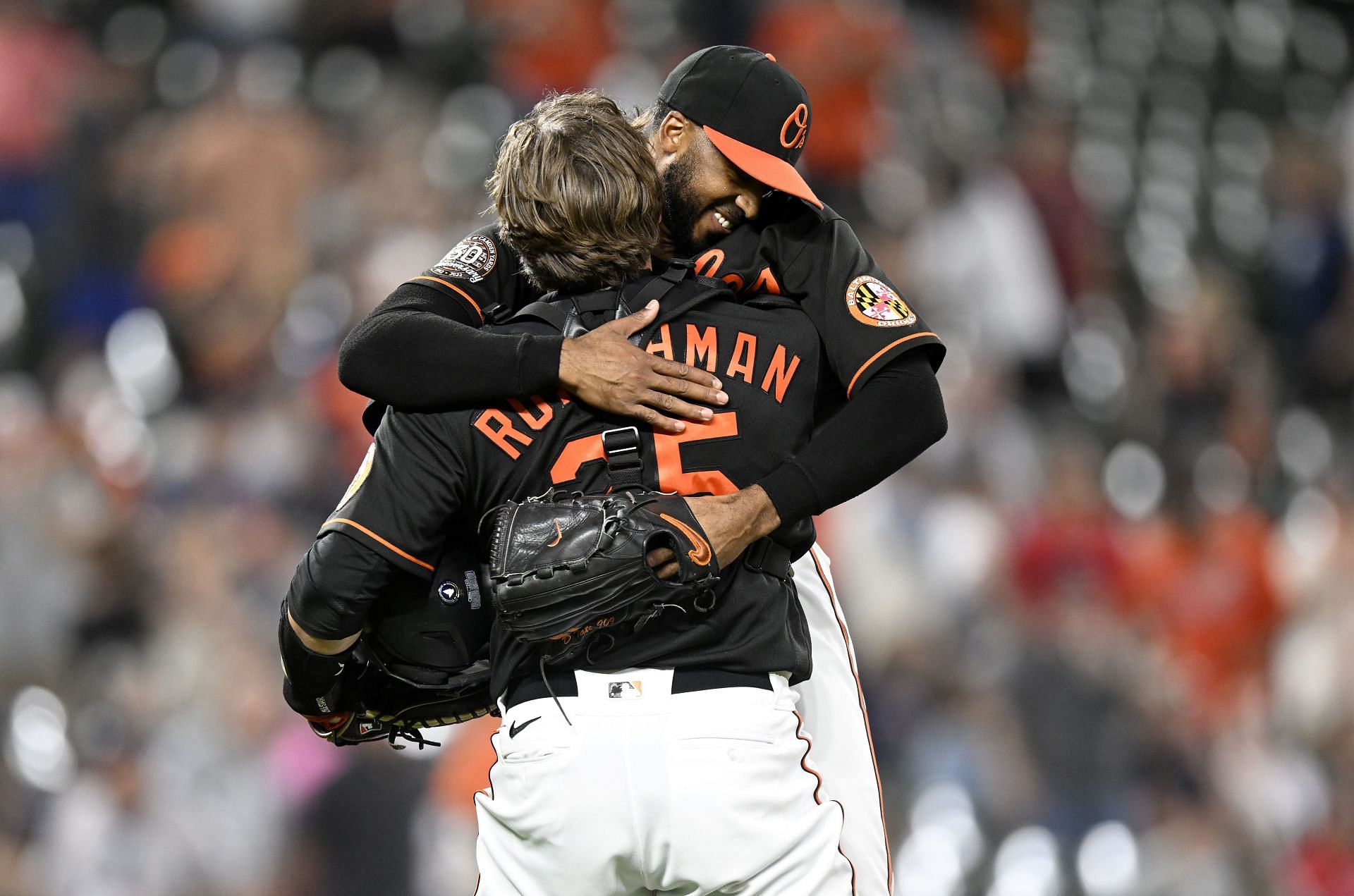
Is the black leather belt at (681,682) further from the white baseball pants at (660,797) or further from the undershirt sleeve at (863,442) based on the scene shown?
the undershirt sleeve at (863,442)

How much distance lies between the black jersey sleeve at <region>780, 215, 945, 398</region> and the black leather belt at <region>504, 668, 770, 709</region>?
1.25 ft

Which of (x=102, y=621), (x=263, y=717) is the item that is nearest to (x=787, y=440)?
(x=263, y=717)

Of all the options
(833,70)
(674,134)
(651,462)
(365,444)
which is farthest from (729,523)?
(833,70)

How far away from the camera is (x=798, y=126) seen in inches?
80.3

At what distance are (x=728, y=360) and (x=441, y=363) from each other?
0.35 metres

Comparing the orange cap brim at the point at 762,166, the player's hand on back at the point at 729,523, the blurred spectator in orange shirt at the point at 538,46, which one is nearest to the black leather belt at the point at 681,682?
the player's hand on back at the point at 729,523

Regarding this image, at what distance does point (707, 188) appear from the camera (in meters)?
2.02

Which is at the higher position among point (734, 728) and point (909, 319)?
point (909, 319)

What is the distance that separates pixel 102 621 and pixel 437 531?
9.71 ft

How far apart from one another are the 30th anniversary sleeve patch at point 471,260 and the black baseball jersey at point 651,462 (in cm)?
23

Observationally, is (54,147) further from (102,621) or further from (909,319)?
(909,319)

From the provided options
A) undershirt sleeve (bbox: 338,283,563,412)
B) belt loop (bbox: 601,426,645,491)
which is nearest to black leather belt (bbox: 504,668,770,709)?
belt loop (bbox: 601,426,645,491)

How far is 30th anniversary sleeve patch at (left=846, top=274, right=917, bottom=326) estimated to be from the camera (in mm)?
1915

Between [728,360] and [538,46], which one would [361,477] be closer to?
[728,360]
